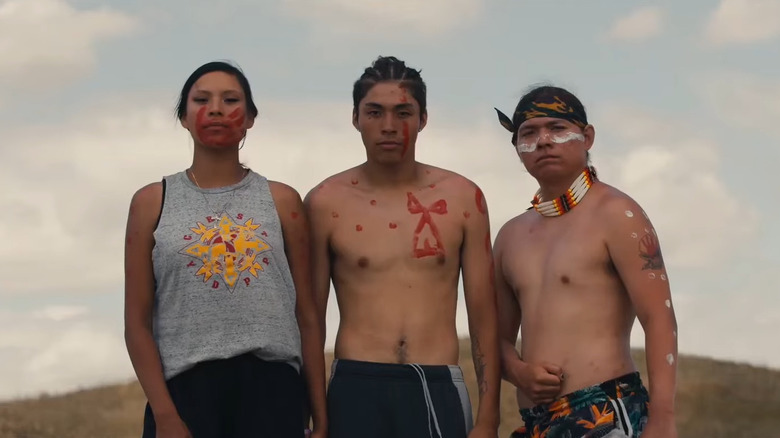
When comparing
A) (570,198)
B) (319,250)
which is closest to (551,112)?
(570,198)

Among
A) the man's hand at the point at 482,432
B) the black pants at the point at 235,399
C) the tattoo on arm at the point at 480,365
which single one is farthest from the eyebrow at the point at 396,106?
the man's hand at the point at 482,432

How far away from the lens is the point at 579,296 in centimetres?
673

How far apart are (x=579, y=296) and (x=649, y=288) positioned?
0.42 m

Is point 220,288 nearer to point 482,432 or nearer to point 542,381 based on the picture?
point 482,432

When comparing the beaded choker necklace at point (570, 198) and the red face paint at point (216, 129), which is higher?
the red face paint at point (216, 129)

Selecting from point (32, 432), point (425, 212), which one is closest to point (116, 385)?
point (32, 432)

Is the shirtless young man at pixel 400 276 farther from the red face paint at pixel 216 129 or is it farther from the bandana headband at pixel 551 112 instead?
the red face paint at pixel 216 129

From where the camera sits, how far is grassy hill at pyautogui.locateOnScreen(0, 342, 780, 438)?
18.8m

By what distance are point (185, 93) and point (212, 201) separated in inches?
28.9

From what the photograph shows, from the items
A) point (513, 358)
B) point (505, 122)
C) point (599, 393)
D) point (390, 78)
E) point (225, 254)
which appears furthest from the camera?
point (505, 122)

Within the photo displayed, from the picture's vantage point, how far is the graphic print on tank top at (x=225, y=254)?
20.9ft

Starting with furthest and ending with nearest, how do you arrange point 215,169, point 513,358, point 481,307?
point 481,307 → point 513,358 → point 215,169

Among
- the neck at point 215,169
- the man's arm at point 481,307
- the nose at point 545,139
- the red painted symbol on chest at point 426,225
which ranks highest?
the nose at point 545,139

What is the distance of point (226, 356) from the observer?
20.7ft
